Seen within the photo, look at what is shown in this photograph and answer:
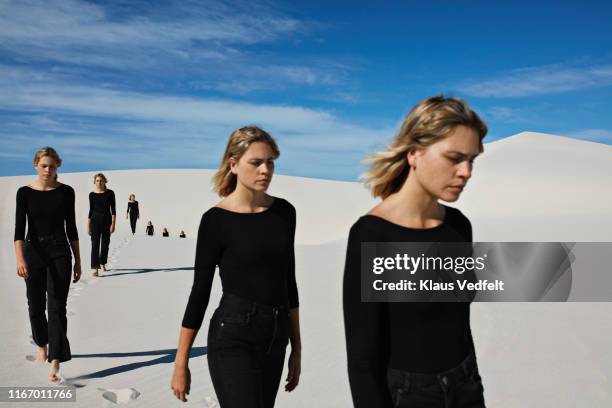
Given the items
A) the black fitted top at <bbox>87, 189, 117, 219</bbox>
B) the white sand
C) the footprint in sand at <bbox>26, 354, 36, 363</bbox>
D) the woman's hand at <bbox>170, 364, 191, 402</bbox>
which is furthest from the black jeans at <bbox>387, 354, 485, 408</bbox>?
the black fitted top at <bbox>87, 189, 117, 219</bbox>

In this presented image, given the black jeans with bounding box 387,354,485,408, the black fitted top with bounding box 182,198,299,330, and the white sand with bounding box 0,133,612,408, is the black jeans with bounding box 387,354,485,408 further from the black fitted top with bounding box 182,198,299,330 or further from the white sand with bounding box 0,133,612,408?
the white sand with bounding box 0,133,612,408

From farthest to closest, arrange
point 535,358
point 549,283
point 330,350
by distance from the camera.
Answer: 1. point 549,283
2. point 330,350
3. point 535,358

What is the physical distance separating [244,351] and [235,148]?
1.09 m

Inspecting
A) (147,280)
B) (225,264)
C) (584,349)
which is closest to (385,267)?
(225,264)

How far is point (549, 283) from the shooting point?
1239cm

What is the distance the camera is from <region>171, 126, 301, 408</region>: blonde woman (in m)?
3.28

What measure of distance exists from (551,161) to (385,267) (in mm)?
45113

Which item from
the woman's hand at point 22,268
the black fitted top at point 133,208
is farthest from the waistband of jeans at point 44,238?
the black fitted top at point 133,208

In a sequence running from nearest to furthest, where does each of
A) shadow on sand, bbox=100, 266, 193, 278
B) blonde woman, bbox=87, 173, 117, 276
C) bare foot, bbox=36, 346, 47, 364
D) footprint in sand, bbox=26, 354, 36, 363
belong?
bare foot, bbox=36, 346, 47, 364, footprint in sand, bbox=26, 354, 36, 363, blonde woman, bbox=87, 173, 117, 276, shadow on sand, bbox=100, 266, 193, 278

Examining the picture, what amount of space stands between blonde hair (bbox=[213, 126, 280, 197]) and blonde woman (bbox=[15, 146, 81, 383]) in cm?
317

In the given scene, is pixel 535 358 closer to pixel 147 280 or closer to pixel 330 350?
pixel 330 350

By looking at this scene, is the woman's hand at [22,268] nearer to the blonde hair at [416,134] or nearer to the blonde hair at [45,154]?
the blonde hair at [45,154]

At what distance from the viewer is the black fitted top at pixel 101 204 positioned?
44.9ft

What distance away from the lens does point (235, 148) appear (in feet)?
11.8
